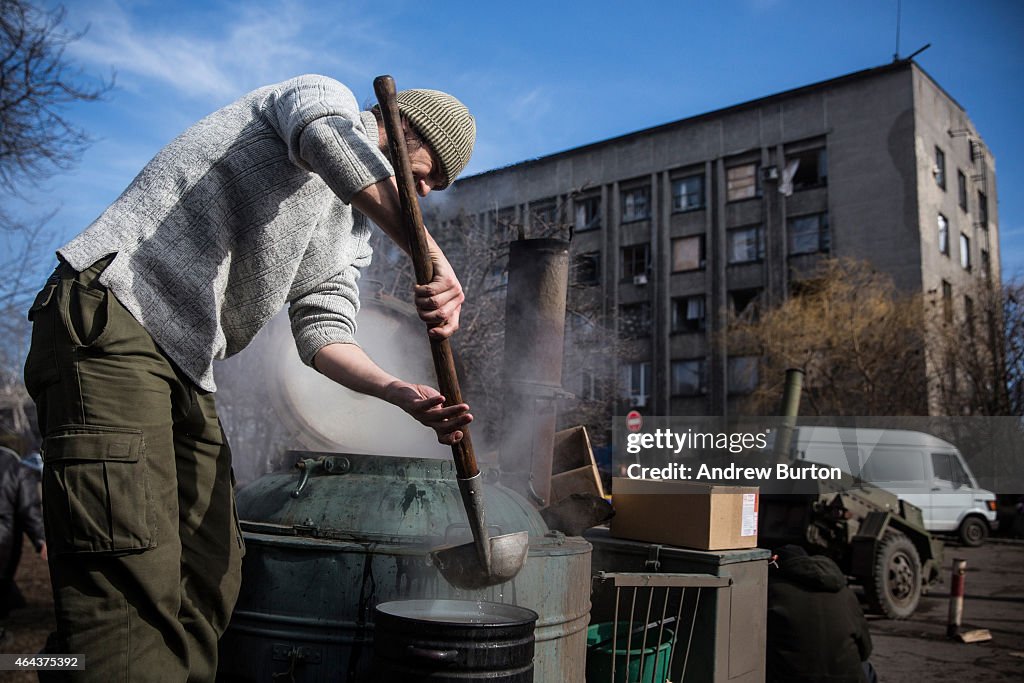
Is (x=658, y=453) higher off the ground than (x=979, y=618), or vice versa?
(x=658, y=453)

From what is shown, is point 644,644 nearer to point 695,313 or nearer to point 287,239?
point 287,239

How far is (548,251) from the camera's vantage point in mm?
4598

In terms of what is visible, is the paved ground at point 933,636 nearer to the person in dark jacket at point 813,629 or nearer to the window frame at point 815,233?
the person in dark jacket at point 813,629

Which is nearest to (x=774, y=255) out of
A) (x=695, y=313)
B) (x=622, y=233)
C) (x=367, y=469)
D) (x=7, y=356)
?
(x=695, y=313)

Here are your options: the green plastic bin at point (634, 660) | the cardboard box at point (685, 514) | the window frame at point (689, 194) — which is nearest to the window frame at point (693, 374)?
the window frame at point (689, 194)

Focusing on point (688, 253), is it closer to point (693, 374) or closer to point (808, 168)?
point (693, 374)

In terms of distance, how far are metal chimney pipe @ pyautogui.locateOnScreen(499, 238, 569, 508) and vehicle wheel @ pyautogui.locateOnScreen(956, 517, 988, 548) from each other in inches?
598

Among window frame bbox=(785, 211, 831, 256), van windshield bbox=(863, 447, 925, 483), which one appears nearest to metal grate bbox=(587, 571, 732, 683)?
van windshield bbox=(863, 447, 925, 483)

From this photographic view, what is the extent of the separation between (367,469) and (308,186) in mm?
1350

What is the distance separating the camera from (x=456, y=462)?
6.84ft

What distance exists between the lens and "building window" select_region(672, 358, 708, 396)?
30391 millimetres

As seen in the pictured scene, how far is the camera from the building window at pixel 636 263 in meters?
32.4

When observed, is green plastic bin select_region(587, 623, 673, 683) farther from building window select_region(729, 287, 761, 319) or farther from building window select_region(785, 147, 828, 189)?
building window select_region(785, 147, 828, 189)

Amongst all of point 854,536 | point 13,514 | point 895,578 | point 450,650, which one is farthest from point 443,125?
point 895,578
